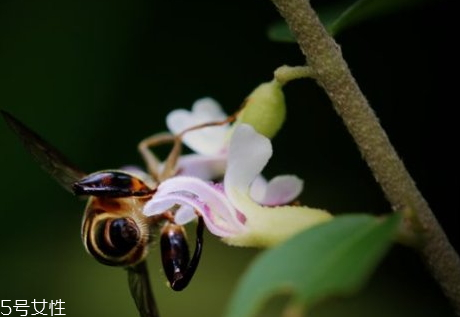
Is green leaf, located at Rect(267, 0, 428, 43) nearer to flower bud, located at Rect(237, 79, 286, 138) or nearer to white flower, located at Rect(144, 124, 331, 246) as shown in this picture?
flower bud, located at Rect(237, 79, 286, 138)

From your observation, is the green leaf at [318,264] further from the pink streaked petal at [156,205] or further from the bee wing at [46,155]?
the bee wing at [46,155]

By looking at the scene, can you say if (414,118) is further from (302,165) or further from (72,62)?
(72,62)

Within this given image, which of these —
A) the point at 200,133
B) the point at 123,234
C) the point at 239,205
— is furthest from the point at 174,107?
the point at 239,205

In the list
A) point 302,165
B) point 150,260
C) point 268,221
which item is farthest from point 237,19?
point 268,221

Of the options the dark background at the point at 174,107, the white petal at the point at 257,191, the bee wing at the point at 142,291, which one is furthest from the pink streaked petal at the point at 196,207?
the dark background at the point at 174,107

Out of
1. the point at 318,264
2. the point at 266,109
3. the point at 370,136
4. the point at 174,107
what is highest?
the point at 174,107

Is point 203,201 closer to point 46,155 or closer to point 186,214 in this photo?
point 186,214
